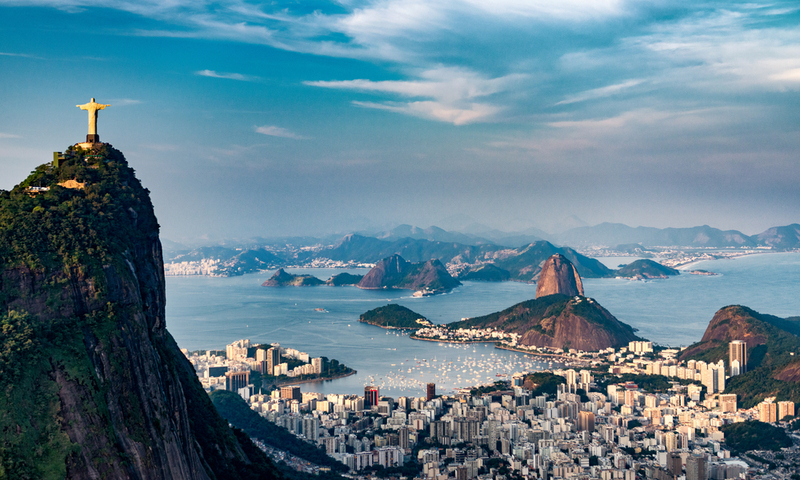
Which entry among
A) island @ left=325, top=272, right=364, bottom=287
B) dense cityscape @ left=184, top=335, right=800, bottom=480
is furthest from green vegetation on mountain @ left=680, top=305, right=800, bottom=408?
island @ left=325, top=272, right=364, bottom=287

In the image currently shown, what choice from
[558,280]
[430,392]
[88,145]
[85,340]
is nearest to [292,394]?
[430,392]

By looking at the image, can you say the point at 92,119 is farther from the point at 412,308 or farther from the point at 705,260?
the point at 705,260

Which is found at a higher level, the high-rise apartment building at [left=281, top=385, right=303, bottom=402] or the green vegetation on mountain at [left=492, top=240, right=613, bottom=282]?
the green vegetation on mountain at [left=492, top=240, right=613, bottom=282]

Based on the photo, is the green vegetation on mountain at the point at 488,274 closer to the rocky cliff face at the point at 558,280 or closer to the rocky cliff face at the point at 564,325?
the rocky cliff face at the point at 558,280

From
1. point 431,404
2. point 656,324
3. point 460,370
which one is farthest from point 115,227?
point 656,324

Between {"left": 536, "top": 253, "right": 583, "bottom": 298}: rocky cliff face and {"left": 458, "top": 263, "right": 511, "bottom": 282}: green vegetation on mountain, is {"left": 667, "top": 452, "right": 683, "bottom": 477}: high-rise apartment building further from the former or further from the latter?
{"left": 458, "top": 263, "right": 511, "bottom": 282}: green vegetation on mountain

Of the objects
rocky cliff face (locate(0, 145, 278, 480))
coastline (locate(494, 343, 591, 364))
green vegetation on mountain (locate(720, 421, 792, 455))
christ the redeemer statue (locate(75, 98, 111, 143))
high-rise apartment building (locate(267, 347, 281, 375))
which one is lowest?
coastline (locate(494, 343, 591, 364))
